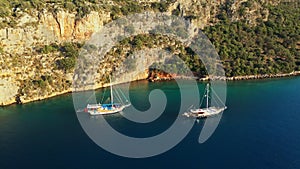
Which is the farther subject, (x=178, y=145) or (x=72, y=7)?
(x=72, y=7)

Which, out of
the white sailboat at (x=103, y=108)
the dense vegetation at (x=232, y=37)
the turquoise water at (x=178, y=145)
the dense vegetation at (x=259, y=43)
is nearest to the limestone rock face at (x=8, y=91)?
the turquoise water at (x=178, y=145)

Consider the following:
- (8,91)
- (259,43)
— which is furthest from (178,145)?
(259,43)

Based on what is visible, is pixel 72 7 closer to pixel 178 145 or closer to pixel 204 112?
pixel 204 112

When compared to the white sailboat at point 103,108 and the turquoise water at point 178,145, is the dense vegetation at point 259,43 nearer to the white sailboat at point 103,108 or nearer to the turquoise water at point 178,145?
the turquoise water at point 178,145

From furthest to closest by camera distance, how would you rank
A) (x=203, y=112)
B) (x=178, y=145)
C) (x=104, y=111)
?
1. (x=104, y=111)
2. (x=203, y=112)
3. (x=178, y=145)

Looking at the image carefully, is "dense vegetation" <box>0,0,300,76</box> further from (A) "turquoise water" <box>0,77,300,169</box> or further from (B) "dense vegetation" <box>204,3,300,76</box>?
(A) "turquoise water" <box>0,77,300,169</box>

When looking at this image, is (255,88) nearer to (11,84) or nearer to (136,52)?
(136,52)

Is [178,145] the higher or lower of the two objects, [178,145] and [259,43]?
the lower
